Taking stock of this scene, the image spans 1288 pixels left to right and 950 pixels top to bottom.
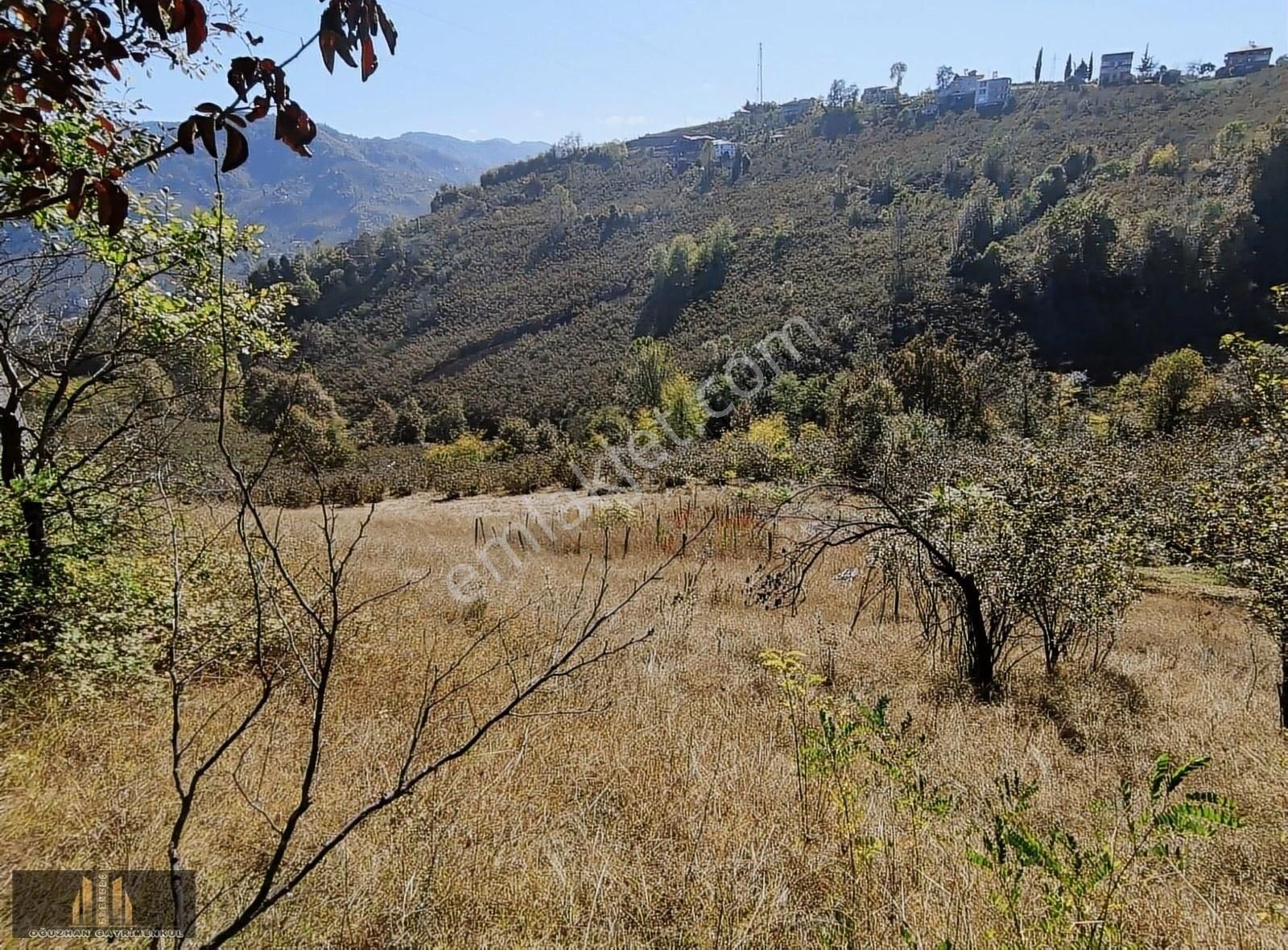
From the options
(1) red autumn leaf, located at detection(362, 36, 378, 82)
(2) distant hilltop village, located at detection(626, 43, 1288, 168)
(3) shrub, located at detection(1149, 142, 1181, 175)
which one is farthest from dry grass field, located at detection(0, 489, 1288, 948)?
(2) distant hilltop village, located at detection(626, 43, 1288, 168)

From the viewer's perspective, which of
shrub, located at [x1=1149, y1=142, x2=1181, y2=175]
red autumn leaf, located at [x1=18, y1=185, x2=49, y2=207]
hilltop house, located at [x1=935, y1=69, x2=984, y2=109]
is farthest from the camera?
A: hilltop house, located at [x1=935, y1=69, x2=984, y2=109]

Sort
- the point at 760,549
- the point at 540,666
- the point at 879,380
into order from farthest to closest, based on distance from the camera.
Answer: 1. the point at 879,380
2. the point at 760,549
3. the point at 540,666

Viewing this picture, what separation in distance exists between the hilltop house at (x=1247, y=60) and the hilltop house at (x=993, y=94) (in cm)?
2782

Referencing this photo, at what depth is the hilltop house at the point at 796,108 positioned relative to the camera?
115 meters

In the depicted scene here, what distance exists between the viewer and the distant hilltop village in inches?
3401

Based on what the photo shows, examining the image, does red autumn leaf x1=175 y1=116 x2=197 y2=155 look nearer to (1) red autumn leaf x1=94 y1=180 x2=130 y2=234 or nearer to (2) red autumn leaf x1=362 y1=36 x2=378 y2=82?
(1) red autumn leaf x1=94 y1=180 x2=130 y2=234

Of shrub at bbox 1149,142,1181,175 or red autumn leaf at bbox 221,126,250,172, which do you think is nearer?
red autumn leaf at bbox 221,126,250,172

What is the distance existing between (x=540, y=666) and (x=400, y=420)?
45.5 m

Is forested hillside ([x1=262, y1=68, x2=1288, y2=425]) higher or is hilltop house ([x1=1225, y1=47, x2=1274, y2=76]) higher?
hilltop house ([x1=1225, y1=47, x2=1274, y2=76])

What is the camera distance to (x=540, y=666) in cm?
→ 388

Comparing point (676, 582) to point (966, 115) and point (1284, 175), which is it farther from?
point (966, 115)

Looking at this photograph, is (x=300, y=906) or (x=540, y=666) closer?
(x=300, y=906)

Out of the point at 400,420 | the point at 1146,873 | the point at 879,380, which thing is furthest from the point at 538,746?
the point at 400,420

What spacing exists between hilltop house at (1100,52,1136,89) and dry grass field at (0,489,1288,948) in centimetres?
12359
